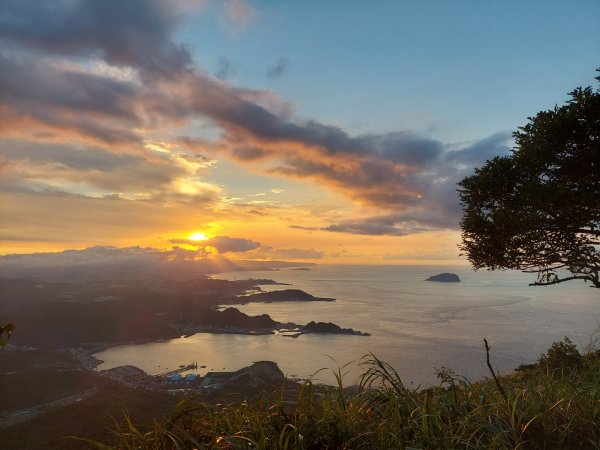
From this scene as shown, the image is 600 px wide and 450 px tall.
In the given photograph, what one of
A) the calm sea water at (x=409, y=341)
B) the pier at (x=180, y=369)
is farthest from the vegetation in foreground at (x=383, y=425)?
the pier at (x=180, y=369)

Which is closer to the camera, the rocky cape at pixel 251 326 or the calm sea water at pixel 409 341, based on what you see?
the calm sea water at pixel 409 341

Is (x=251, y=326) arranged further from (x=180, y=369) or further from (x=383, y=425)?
(x=383, y=425)

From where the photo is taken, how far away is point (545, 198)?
1303cm

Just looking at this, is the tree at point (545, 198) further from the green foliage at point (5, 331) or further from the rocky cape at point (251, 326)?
the rocky cape at point (251, 326)

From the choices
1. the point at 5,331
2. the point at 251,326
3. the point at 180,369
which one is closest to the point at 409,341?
the point at 180,369

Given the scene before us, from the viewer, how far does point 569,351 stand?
16766mm

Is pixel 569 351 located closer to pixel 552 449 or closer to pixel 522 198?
pixel 522 198

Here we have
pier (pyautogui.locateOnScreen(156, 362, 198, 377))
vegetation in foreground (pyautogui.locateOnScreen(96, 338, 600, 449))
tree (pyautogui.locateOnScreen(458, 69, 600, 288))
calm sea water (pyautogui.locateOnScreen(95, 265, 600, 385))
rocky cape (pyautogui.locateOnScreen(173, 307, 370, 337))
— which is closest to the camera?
vegetation in foreground (pyautogui.locateOnScreen(96, 338, 600, 449))

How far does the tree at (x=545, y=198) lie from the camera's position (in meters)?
13.1

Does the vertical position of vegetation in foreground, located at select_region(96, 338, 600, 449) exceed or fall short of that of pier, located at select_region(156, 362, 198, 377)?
it exceeds it

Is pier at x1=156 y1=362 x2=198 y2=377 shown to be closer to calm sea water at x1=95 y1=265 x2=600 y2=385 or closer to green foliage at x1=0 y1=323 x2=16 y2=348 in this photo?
calm sea water at x1=95 y1=265 x2=600 y2=385

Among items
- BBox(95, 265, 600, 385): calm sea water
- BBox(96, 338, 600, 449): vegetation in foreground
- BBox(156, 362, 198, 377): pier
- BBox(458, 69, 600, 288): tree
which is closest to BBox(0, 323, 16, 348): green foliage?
BBox(96, 338, 600, 449): vegetation in foreground

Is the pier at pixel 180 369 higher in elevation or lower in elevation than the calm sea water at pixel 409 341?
lower

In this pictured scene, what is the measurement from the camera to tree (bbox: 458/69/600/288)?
1306cm
